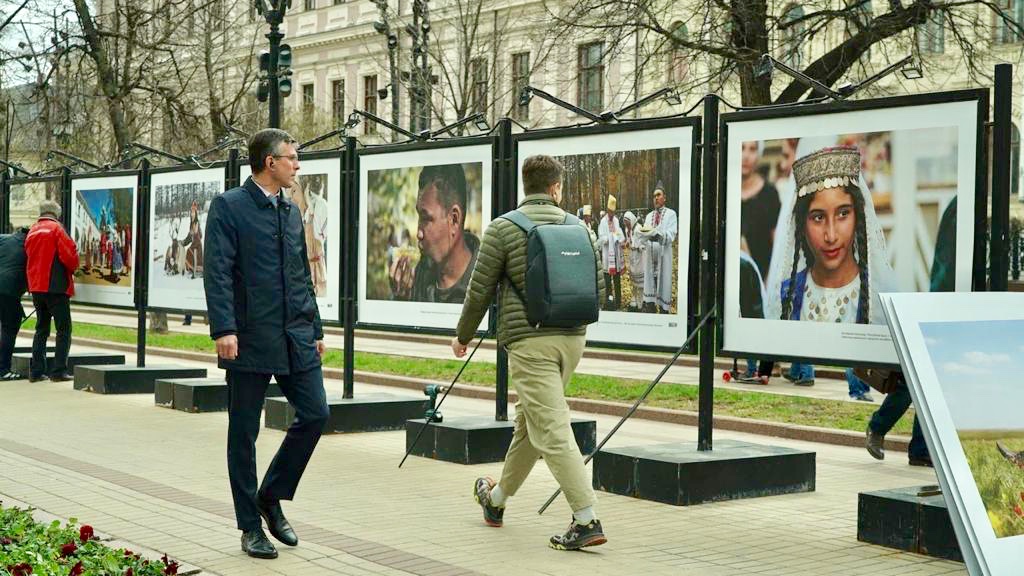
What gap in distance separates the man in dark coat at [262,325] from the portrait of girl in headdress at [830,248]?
2916 mm

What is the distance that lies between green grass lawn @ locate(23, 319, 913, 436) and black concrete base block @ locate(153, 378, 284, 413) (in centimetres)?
392

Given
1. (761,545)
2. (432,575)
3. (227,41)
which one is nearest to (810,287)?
(761,545)

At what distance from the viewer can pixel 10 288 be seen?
1717 cm

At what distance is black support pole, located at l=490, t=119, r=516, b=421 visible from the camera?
35.3ft

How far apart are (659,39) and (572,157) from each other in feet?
45.4

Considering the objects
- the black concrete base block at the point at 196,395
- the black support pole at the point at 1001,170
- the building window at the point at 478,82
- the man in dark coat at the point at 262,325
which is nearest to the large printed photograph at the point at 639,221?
the black support pole at the point at 1001,170

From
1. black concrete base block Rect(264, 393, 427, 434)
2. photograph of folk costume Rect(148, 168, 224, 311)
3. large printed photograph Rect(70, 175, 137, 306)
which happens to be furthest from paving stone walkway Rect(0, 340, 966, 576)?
large printed photograph Rect(70, 175, 137, 306)

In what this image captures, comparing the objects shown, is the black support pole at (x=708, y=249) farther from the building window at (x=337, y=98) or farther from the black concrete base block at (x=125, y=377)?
the building window at (x=337, y=98)

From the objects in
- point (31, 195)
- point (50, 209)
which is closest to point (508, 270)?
point (50, 209)

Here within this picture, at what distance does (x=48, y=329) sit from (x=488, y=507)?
1066 centimetres

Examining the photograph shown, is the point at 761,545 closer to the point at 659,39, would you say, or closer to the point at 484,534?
the point at 484,534

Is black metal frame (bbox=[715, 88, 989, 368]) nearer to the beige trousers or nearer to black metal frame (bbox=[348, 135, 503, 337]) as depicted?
the beige trousers

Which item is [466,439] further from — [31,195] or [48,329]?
[31,195]

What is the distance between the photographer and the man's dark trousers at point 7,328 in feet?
57.1
